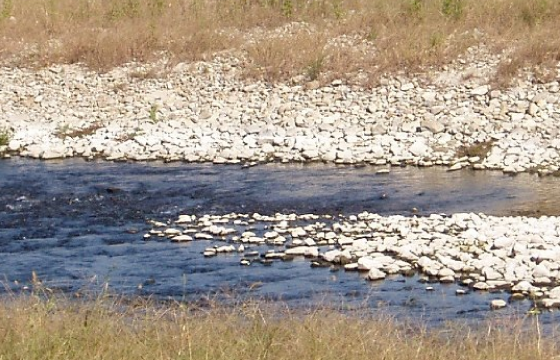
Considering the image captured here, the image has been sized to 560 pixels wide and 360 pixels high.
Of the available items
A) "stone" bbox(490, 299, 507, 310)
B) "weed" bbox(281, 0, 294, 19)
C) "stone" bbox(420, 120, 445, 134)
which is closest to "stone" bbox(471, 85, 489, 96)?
"stone" bbox(420, 120, 445, 134)

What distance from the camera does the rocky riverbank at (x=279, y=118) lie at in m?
18.3

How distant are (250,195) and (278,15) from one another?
11018 millimetres

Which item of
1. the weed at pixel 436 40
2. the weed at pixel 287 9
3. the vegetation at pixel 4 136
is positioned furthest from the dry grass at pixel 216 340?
the weed at pixel 287 9

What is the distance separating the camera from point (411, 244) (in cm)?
1202

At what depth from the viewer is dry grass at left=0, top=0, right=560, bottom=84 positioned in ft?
72.9

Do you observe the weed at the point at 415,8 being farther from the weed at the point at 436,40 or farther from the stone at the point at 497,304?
the stone at the point at 497,304

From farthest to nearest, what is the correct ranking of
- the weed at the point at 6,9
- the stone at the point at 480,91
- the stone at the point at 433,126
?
1. the weed at the point at 6,9
2. the stone at the point at 480,91
3. the stone at the point at 433,126

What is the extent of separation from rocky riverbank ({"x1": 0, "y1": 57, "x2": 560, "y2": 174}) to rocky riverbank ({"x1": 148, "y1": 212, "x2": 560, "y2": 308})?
4.31 meters

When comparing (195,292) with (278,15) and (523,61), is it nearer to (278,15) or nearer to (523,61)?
(523,61)

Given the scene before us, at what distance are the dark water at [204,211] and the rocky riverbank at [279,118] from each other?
765mm

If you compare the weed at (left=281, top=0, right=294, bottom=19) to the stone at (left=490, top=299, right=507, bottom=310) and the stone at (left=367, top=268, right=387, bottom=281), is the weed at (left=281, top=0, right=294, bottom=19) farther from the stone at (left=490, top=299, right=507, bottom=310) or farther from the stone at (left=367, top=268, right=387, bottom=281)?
the stone at (left=490, top=299, right=507, bottom=310)

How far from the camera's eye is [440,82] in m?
21.2

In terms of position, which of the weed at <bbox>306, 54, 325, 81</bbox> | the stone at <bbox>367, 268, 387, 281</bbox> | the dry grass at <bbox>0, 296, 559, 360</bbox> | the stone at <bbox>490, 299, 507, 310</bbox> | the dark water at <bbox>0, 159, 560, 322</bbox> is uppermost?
the dry grass at <bbox>0, 296, 559, 360</bbox>

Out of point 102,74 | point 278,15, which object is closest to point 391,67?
point 278,15
